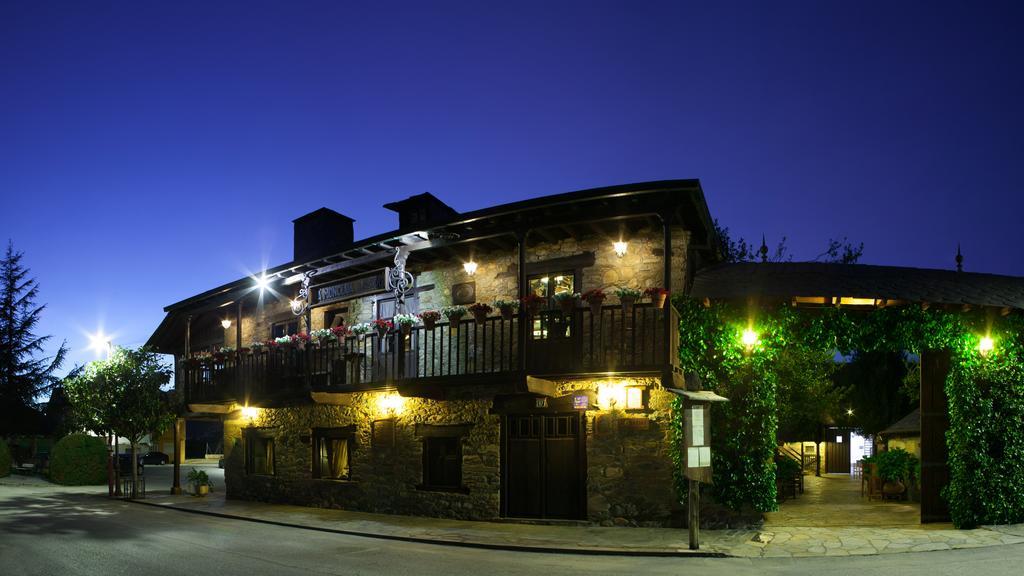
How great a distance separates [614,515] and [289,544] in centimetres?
554

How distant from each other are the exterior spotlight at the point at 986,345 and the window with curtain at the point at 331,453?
42.6 ft

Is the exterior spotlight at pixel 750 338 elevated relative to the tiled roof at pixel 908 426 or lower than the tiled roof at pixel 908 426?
elevated

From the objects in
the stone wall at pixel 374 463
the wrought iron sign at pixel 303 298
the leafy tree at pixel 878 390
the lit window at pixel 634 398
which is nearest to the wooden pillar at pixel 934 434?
the lit window at pixel 634 398

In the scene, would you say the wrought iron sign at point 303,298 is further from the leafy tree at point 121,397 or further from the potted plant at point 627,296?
the potted plant at point 627,296

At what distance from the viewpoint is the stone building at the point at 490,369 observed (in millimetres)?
13297

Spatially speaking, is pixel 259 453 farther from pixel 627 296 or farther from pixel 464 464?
pixel 627 296

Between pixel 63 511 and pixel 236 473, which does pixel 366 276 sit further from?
pixel 63 511

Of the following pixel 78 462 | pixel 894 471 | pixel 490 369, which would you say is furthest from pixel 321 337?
pixel 78 462

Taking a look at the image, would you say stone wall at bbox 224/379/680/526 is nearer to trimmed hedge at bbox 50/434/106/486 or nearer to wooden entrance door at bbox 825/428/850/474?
trimmed hedge at bbox 50/434/106/486

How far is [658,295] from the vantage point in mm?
12617

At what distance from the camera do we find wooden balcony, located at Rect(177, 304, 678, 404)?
13.1 metres

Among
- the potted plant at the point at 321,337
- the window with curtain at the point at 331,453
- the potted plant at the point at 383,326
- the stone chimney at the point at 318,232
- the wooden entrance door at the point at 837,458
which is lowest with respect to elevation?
the wooden entrance door at the point at 837,458

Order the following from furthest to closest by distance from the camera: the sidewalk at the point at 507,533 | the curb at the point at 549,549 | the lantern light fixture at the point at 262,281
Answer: the lantern light fixture at the point at 262,281, the sidewalk at the point at 507,533, the curb at the point at 549,549

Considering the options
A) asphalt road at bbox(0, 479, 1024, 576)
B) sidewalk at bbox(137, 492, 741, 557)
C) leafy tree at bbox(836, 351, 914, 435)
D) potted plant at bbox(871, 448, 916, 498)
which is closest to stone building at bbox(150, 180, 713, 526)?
sidewalk at bbox(137, 492, 741, 557)
